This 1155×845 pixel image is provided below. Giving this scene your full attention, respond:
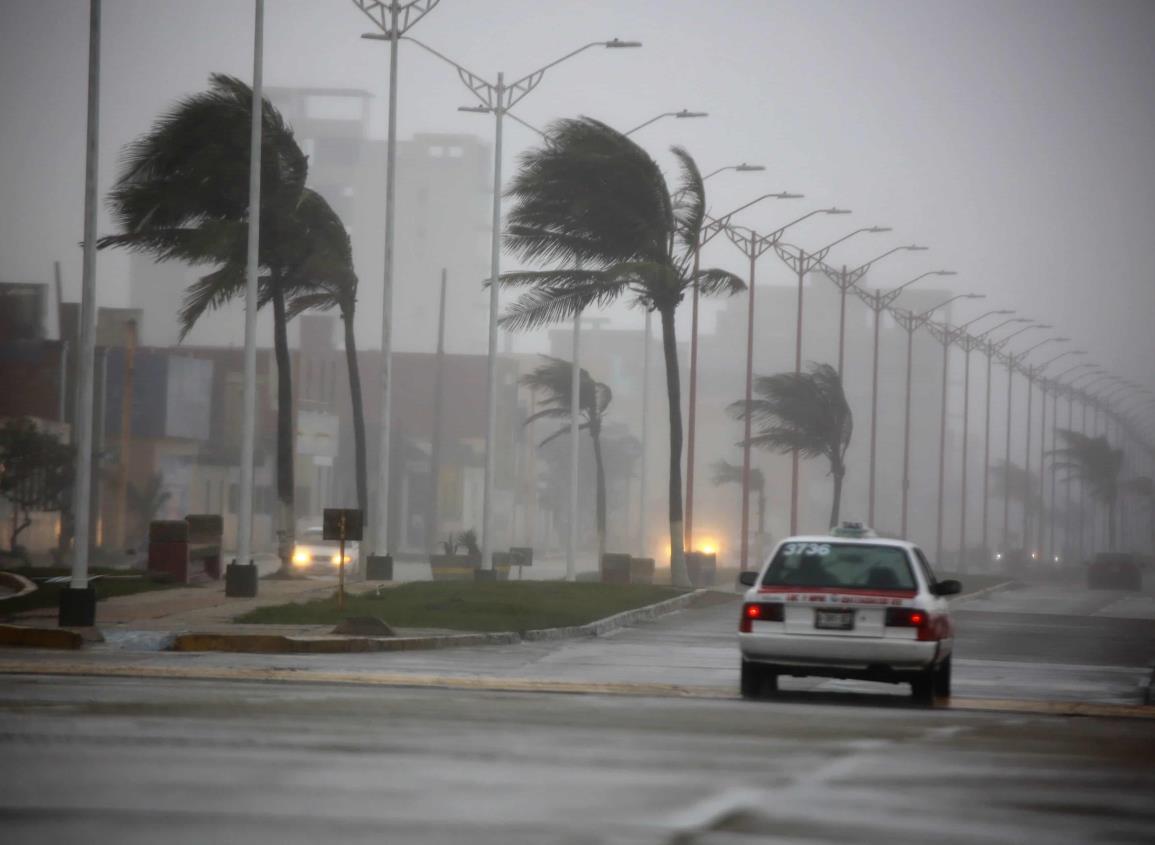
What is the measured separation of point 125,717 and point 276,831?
5.60 metres

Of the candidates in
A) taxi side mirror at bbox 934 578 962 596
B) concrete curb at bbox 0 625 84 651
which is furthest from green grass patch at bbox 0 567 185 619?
taxi side mirror at bbox 934 578 962 596

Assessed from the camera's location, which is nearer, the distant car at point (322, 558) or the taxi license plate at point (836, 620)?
the taxi license plate at point (836, 620)

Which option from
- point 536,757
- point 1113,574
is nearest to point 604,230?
point 536,757

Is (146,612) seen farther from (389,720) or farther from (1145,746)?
(1145,746)

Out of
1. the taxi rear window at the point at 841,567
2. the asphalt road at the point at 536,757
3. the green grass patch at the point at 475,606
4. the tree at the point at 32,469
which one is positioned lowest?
the asphalt road at the point at 536,757

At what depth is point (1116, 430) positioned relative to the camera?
17975 centimetres

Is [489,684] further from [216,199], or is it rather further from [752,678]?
[216,199]

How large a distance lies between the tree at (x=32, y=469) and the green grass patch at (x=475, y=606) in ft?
95.6

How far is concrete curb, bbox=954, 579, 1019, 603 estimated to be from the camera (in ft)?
186

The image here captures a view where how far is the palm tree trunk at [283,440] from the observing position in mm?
41938

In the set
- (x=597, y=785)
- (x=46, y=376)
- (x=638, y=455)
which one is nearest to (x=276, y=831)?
(x=597, y=785)

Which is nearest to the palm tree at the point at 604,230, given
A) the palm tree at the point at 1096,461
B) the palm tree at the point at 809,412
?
the palm tree at the point at 809,412

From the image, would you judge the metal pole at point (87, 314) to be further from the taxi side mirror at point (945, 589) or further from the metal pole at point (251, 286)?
the taxi side mirror at point (945, 589)

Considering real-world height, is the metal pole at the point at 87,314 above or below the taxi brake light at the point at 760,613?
above
